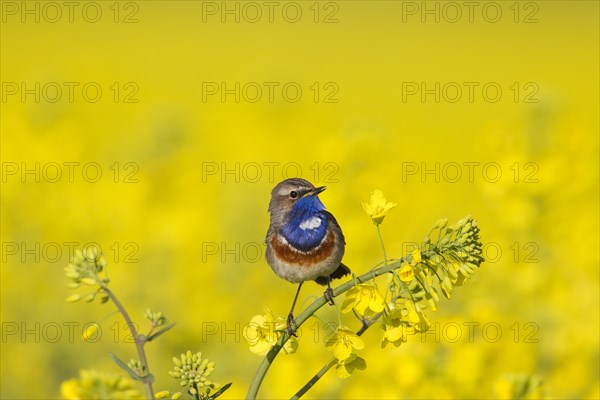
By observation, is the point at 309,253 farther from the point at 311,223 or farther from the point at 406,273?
the point at 406,273

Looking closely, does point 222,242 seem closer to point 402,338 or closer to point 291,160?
point 291,160

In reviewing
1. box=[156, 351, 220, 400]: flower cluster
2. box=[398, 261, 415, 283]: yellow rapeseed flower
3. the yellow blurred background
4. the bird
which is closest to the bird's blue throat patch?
the bird

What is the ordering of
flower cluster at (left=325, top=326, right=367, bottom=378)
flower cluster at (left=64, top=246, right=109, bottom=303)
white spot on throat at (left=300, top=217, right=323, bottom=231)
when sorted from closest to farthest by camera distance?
flower cluster at (left=64, top=246, right=109, bottom=303), flower cluster at (left=325, top=326, right=367, bottom=378), white spot on throat at (left=300, top=217, right=323, bottom=231)

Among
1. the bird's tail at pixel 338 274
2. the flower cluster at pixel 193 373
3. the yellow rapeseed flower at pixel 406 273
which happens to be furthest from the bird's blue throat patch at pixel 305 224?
the flower cluster at pixel 193 373

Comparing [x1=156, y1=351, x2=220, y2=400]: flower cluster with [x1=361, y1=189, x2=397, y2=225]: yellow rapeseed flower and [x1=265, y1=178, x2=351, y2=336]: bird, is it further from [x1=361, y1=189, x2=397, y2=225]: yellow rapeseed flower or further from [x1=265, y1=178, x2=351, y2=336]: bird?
[x1=265, y1=178, x2=351, y2=336]: bird

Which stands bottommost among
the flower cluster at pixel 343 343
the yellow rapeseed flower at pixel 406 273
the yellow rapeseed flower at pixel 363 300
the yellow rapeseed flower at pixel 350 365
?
the yellow rapeseed flower at pixel 350 365

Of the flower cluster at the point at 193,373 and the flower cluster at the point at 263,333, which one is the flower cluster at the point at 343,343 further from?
the flower cluster at the point at 193,373

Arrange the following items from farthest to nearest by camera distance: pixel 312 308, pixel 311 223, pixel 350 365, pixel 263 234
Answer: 1. pixel 263 234
2. pixel 311 223
3. pixel 350 365
4. pixel 312 308

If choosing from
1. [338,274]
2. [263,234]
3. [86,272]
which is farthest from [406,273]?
[263,234]
